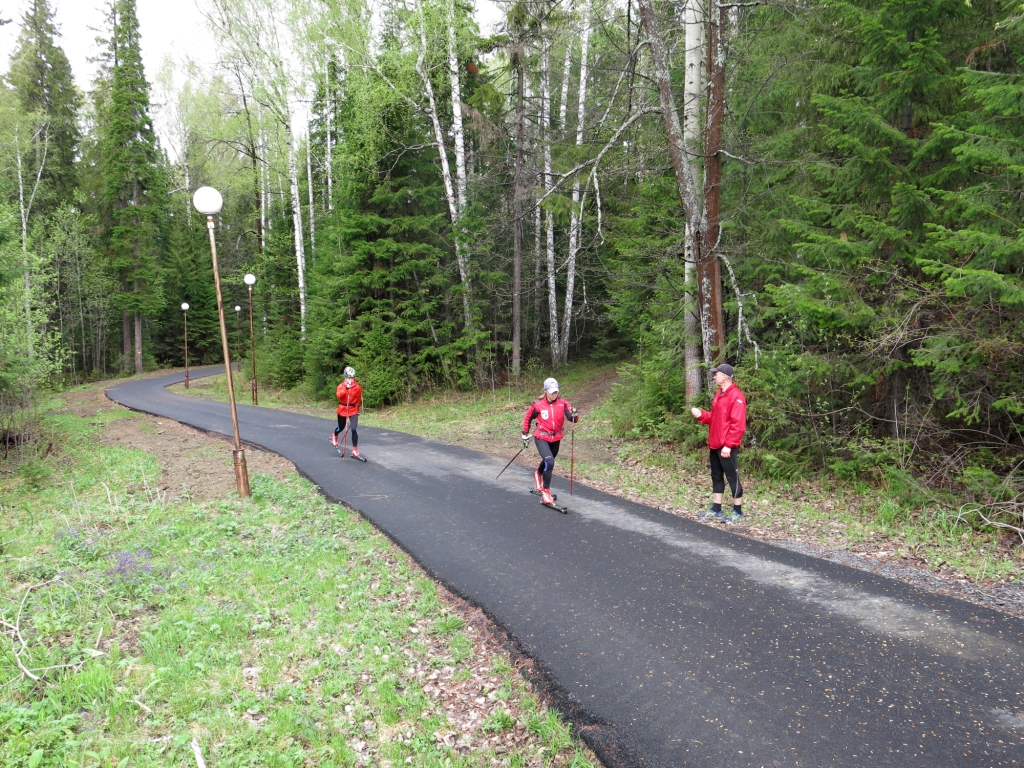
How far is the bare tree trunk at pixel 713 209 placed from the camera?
31.5 ft

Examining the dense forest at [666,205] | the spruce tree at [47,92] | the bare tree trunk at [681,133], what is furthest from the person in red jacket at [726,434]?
the spruce tree at [47,92]

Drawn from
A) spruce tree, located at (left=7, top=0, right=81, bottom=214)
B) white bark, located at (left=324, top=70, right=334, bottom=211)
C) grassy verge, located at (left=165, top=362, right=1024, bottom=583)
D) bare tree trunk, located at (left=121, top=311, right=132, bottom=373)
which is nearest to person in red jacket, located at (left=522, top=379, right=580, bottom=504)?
grassy verge, located at (left=165, top=362, right=1024, bottom=583)

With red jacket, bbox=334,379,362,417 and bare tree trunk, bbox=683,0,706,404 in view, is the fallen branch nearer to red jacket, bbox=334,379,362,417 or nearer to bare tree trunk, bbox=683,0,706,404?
→ red jacket, bbox=334,379,362,417

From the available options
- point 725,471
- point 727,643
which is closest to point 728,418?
point 725,471

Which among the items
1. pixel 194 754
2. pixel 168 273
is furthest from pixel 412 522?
pixel 168 273

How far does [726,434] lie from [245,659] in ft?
19.2

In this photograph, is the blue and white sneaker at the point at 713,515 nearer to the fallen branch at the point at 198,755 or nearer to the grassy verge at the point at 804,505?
the grassy verge at the point at 804,505

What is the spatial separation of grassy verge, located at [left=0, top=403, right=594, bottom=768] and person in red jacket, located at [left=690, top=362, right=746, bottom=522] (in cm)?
405

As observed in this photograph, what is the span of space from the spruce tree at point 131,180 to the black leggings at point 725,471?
40270 millimetres

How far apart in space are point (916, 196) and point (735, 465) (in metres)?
4.38

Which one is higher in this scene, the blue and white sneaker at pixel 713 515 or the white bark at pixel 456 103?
the white bark at pixel 456 103

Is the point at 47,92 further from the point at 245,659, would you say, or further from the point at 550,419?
the point at 245,659

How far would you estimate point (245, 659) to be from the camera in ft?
14.5

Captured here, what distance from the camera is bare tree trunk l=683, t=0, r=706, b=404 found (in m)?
9.95
